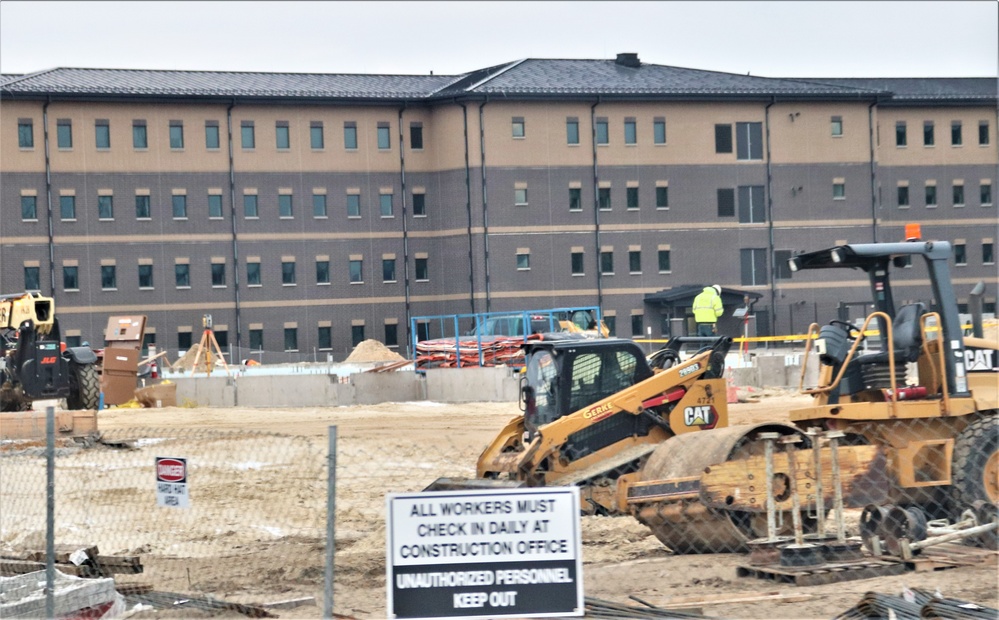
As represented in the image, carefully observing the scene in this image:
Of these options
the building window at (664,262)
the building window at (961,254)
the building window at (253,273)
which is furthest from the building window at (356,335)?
the building window at (961,254)

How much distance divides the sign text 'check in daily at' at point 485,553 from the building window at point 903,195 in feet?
198

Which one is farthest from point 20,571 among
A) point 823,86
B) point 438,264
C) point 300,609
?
point 823,86

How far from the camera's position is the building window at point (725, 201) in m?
61.2

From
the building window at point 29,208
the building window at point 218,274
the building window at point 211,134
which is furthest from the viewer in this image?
the building window at point 218,274

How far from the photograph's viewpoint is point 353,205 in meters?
59.7

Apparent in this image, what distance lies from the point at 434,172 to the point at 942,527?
49223mm

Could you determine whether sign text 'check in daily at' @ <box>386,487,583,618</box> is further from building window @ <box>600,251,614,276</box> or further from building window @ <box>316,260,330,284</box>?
building window @ <box>600,251,614,276</box>

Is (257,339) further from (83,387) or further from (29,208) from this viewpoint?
(83,387)

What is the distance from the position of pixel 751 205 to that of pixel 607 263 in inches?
286

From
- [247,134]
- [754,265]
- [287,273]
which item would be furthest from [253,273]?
[754,265]

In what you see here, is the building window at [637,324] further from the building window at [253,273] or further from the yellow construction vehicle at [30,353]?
the yellow construction vehicle at [30,353]

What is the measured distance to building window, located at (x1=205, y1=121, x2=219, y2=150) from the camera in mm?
57406

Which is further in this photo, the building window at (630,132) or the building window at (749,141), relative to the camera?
the building window at (749,141)

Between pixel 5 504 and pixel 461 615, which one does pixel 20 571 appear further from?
pixel 5 504
